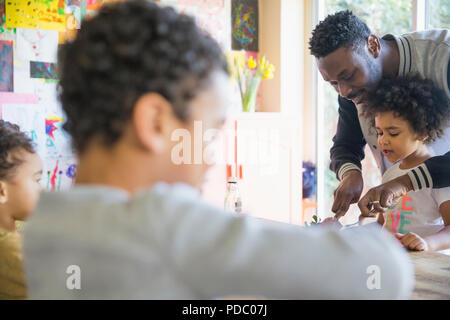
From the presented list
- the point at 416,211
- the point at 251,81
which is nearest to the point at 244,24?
the point at 251,81

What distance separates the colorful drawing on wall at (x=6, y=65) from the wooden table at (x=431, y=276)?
2773mm

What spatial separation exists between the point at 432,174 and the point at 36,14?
269cm

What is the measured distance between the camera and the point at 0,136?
1332mm

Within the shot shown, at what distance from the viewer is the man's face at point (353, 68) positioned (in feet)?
5.35

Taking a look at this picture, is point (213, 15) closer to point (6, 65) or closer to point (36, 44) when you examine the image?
point (36, 44)

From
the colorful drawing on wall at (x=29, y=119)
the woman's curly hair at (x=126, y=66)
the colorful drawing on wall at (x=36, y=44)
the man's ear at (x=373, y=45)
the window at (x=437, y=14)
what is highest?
the window at (x=437, y=14)

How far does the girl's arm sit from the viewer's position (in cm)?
141

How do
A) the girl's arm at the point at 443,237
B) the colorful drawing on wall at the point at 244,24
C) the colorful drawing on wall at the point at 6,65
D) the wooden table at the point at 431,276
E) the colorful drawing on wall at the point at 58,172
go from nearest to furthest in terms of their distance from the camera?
the wooden table at the point at 431,276 → the girl's arm at the point at 443,237 → the colorful drawing on wall at the point at 6,65 → the colorful drawing on wall at the point at 58,172 → the colorful drawing on wall at the point at 244,24

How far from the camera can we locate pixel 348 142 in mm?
1834

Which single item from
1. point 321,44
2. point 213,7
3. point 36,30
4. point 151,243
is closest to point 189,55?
point 151,243

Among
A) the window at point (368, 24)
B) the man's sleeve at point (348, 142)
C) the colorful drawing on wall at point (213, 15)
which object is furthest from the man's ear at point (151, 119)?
the colorful drawing on wall at point (213, 15)

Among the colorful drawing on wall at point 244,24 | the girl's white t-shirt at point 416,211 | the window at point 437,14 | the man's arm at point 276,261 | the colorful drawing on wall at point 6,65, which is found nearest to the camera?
the man's arm at point 276,261

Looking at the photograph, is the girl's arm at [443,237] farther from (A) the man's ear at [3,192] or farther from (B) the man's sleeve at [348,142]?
(A) the man's ear at [3,192]

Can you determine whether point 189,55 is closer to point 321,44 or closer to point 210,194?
point 321,44
